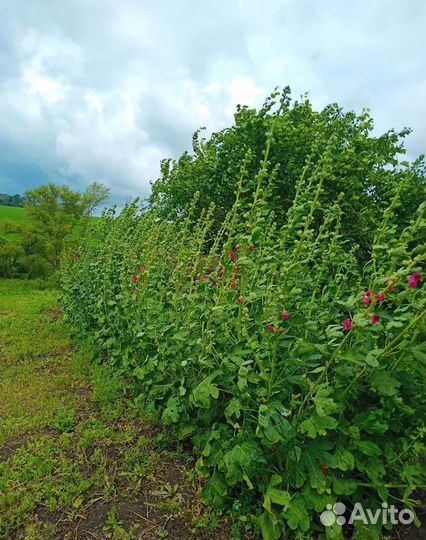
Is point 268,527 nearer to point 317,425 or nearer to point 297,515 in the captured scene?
point 297,515

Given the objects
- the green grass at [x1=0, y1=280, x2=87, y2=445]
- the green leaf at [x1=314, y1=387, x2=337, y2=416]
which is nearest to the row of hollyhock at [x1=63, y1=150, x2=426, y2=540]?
the green leaf at [x1=314, y1=387, x2=337, y2=416]

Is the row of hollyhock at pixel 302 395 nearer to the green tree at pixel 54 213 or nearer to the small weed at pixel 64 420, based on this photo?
the small weed at pixel 64 420

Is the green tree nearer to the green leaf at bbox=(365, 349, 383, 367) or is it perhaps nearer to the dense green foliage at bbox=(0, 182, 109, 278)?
the dense green foliage at bbox=(0, 182, 109, 278)

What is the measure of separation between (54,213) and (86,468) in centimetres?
962

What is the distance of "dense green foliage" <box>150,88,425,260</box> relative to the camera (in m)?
5.52

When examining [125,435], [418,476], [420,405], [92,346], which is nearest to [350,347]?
[420,405]

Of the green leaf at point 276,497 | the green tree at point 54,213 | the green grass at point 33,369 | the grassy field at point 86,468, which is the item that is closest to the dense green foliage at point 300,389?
the green leaf at point 276,497

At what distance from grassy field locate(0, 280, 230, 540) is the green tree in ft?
23.6

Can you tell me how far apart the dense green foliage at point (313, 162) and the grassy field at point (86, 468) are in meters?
2.96

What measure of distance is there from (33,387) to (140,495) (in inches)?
77.7

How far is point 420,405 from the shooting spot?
1.92 metres

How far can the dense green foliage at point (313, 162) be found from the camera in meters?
5.52

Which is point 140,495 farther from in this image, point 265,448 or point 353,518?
point 353,518

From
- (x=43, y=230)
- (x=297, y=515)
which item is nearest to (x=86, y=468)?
(x=297, y=515)
